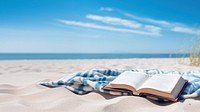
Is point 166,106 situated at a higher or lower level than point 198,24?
lower

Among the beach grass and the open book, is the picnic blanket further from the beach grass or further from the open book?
the beach grass

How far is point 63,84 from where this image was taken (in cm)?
204

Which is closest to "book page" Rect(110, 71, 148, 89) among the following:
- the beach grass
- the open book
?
the open book

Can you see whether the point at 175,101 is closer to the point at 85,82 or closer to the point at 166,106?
the point at 166,106

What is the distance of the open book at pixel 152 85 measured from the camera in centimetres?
159

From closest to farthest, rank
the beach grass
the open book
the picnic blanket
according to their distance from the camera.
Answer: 1. the open book
2. the picnic blanket
3. the beach grass

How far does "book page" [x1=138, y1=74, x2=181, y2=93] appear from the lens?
1.61 metres

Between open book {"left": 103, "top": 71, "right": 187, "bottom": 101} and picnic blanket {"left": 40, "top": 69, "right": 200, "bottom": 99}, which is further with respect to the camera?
picnic blanket {"left": 40, "top": 69, "right": 200, "bottom": 99}

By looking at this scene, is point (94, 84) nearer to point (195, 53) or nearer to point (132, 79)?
point (132, 79)

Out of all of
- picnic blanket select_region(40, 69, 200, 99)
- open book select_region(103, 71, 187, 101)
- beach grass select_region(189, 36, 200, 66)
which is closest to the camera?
open book select_region(103, 71, 187, 101)

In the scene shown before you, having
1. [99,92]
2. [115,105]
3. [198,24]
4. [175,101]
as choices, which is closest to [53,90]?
[99,92]

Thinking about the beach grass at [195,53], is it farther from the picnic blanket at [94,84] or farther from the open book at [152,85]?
the open book at [152,85]

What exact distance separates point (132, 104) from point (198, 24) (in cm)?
407

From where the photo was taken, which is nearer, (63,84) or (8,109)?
(8,109)
